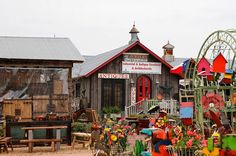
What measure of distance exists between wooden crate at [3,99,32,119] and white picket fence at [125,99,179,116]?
20.8 ft

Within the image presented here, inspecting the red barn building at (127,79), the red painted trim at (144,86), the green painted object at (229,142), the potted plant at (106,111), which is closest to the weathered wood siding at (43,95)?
the red barn building at (127,79)

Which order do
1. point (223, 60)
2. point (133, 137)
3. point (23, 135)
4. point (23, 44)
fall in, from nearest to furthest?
1. point (223, 60)
2. point (133, 137)
3. point (23, 135)
4. point (23, 44)

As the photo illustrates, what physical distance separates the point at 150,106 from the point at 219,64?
14.3 meters

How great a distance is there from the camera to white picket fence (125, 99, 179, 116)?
72.7 feet

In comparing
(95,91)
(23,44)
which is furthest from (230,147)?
(95,91)

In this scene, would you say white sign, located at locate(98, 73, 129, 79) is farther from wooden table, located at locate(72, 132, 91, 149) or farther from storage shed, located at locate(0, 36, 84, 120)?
wooden table, located at locate(72, 132, 91, 149)

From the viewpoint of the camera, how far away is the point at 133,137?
1183 centimetres

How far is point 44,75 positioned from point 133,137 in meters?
8.38

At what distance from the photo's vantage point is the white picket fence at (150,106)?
22172 mm

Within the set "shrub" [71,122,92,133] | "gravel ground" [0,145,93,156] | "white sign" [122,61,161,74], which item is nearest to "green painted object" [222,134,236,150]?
"gravel ground" [0,145,93,156]

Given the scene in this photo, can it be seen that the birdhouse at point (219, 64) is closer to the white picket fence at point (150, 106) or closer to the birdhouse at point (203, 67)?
the birdhouse at point (203, 67)

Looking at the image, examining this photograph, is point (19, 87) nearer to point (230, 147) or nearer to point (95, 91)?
point (95, 91)

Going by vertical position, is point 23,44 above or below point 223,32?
above

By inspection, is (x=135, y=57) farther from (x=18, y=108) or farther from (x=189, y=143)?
(x=189, y=143)
